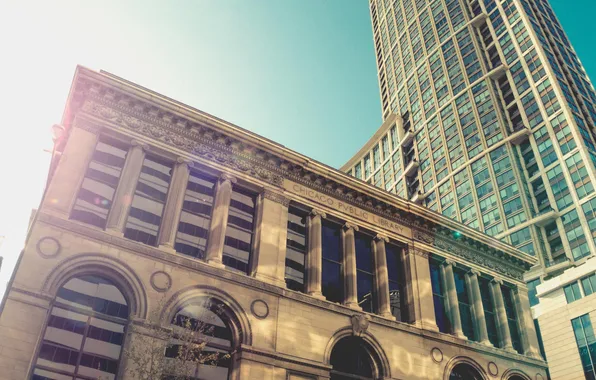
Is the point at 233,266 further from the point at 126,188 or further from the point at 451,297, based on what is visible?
the point at 451,297

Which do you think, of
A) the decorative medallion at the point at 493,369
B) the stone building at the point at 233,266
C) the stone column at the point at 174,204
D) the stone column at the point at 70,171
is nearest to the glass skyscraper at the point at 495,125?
the decorative medallion at the point at 493,369

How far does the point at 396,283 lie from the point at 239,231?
10.9 metres

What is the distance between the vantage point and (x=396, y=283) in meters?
30.2

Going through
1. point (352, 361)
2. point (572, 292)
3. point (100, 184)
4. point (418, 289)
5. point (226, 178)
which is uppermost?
point (572, 292)

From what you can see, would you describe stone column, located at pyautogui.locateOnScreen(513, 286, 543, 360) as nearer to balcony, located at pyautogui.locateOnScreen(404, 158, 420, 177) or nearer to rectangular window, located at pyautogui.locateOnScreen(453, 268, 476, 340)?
rectangular window, located at pyautogui.locateOnScreen(453, 268, 476, 340)

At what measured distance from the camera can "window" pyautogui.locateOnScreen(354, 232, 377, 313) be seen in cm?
2802

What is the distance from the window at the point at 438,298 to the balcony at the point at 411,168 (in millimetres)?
71873

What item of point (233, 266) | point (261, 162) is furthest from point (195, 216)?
point (261, 162)

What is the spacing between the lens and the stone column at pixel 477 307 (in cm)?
3094

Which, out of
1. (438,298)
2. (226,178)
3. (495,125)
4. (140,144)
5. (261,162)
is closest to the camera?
(140,144)

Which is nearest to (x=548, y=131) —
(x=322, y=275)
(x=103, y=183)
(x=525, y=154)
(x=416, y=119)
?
(x=525, y=154)

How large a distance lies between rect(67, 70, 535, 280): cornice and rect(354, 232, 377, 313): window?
213 cm

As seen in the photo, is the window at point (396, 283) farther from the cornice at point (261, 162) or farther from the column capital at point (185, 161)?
the column capital at point (185, 161)

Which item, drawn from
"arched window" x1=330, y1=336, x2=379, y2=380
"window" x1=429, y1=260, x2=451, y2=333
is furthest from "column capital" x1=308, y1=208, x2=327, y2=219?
"window" x1=429, y1=260, x2=451, y2=333
